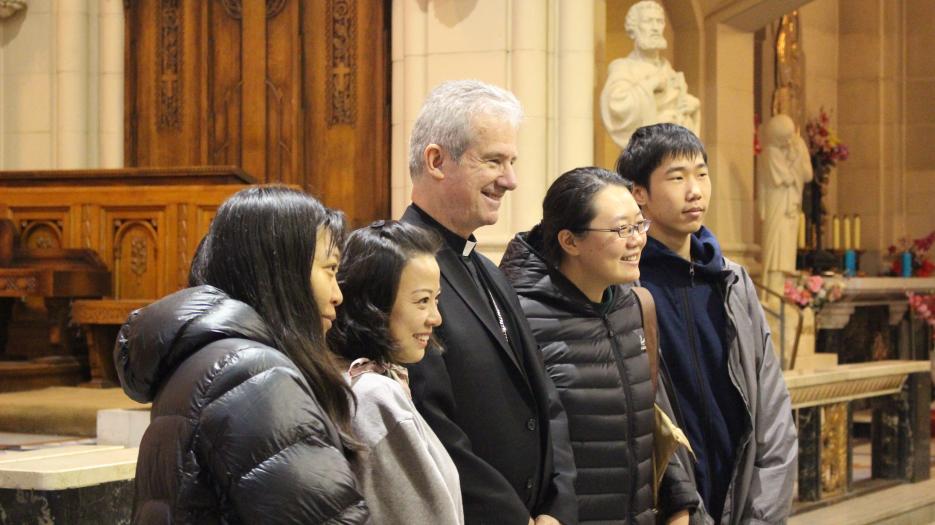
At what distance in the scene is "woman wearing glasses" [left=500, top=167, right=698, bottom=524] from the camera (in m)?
3.11

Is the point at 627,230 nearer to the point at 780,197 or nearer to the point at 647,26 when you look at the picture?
the point at 647,26

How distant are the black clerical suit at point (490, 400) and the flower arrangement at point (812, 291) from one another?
7.74 m

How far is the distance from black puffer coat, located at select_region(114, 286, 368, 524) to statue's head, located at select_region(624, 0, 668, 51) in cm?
683

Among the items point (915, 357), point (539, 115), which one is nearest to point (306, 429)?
point (539, 115)

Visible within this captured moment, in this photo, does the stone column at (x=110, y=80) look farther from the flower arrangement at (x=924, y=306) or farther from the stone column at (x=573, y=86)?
the flower arrangement at (x=924, y=306)

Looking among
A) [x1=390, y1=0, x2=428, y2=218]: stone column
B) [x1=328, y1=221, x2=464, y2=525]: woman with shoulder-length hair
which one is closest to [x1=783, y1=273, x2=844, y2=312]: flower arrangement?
[x1=390, y1=0, x2=428, y2=218]: stone column

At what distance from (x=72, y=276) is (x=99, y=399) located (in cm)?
90

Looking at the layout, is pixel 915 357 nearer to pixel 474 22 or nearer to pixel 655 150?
pixel 474 22

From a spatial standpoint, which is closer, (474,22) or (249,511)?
(249,511)

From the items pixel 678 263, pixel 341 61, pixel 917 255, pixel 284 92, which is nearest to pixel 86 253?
pixel 284 92

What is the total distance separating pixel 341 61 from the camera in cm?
895

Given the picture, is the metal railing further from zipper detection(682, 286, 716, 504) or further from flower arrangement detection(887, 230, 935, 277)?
zipper detection(682, 286, 716, 504)

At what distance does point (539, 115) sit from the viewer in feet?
26.8

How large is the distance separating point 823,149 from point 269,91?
18.7 ft
